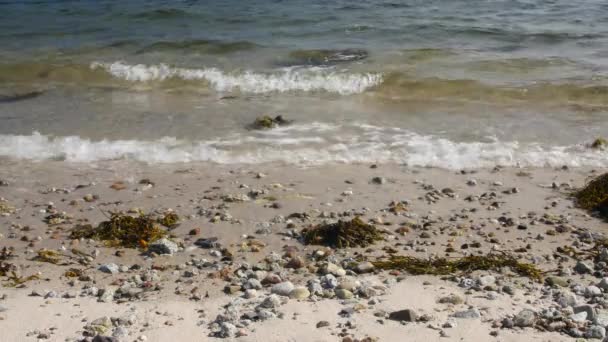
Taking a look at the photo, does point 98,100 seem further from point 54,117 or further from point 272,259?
point 272,259

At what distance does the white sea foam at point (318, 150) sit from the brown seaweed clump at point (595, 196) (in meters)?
1.04

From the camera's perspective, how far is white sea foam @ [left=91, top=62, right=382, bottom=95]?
41.9 feet

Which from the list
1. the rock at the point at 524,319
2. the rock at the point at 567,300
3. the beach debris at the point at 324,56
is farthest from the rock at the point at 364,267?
the beach debris at the point at 324,56

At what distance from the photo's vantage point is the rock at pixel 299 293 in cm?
506

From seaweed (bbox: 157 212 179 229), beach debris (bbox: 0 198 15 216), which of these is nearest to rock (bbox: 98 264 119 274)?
seaweed (bbox: 157 212 179 229)

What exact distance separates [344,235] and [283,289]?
1.18m

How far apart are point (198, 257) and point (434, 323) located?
91.7 inches

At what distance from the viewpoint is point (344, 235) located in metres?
6.12

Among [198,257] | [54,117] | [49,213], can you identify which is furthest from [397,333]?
[54,117]

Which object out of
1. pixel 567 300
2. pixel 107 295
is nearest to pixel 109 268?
pixel 107 295

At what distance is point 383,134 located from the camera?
954cm

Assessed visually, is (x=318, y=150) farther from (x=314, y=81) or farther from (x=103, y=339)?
(x=103, y=339)

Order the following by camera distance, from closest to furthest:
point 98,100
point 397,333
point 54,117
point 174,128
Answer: point 397,333
point 174,128
point 54,117
point 98,100

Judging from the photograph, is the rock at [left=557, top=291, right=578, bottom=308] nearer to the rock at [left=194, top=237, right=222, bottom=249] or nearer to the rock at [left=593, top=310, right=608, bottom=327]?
the rock at [left=593, top=310, right=608, bottom=327]
